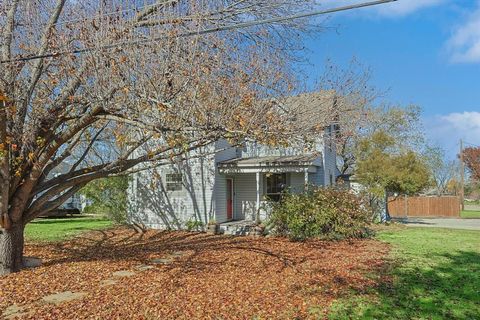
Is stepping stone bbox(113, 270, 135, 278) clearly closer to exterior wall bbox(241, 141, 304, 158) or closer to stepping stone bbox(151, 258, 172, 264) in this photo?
stepping stone bbox(151, 258, 172, 264)

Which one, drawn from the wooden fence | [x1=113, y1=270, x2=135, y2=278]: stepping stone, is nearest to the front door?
[x1=113, y1=270, x2=135, y2=278]: stepping stone

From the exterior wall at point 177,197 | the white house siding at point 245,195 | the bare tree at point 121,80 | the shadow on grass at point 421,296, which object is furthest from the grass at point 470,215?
the bare tree at point 121,80

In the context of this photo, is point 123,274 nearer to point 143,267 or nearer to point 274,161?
point 143,267

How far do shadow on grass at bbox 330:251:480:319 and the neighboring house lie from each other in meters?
7.74

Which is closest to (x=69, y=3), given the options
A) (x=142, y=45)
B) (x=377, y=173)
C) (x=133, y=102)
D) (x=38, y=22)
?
(x=38, y=22)

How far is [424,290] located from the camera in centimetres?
667

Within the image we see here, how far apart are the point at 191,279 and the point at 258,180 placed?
9169mm

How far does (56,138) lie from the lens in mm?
8352

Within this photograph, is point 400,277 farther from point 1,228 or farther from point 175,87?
point 1,228

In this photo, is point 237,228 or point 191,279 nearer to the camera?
point 191,279

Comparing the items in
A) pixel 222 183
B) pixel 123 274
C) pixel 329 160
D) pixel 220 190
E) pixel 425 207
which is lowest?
pixel 425 207

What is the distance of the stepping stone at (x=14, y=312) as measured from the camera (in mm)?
5473

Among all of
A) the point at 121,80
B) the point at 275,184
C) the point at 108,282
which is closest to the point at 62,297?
the point at 108,282

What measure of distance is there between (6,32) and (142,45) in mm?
2902
